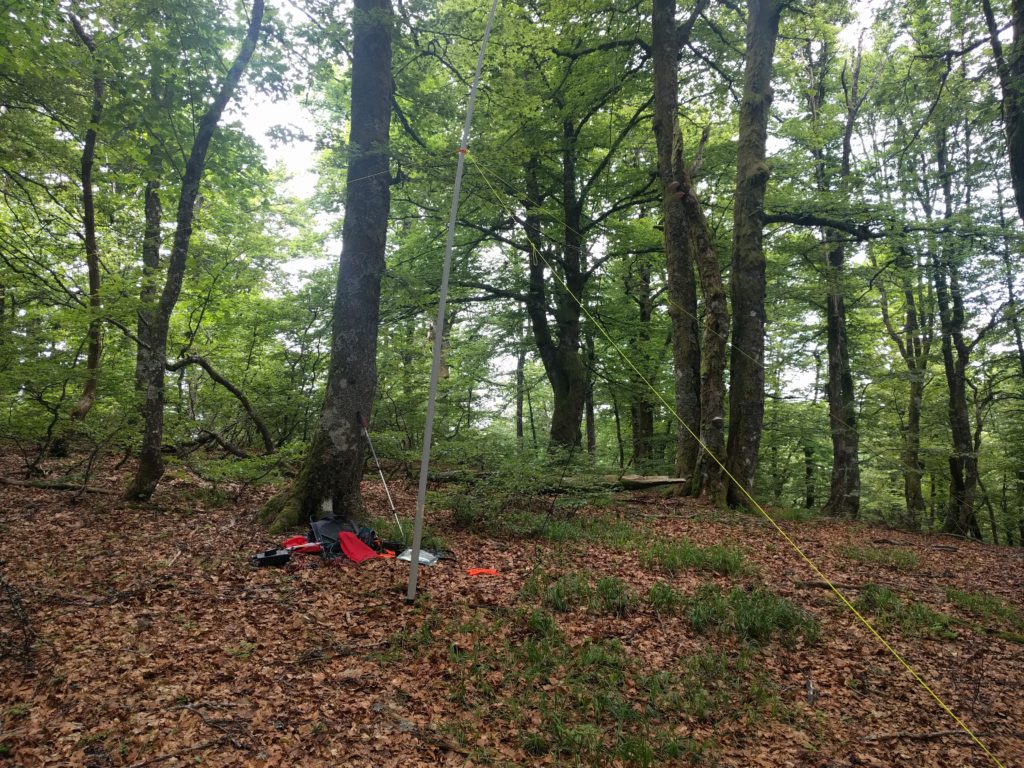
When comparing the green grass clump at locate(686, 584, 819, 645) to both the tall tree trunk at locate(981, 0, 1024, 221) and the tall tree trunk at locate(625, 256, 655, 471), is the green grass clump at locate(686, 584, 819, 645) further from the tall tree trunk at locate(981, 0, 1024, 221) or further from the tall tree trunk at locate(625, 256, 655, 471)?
the tall tree trunk at locate(625, 256, 655, 471)

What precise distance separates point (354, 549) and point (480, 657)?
90.5 inches

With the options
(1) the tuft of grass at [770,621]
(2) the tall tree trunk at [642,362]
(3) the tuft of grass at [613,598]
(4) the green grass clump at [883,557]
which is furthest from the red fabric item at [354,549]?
(2) the tall tree trunk at [642,362]

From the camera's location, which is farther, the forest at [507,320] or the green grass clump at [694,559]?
the green grass clump at [694,559]

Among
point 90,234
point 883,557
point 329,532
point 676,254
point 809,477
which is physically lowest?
point 883,557

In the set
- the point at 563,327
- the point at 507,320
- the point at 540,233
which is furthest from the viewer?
the point at 507,320

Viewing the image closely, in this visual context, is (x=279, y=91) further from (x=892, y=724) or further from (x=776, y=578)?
(x=892, y=724)

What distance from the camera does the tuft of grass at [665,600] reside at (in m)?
4.92

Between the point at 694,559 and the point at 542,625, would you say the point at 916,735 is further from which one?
the point at 694,559

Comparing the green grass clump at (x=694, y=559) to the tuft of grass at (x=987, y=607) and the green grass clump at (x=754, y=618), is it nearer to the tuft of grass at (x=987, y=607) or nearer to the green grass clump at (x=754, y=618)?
the green grass clump at (x=754, y=618)

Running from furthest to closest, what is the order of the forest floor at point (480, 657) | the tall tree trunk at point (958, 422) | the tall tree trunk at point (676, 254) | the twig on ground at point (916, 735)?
the tall tree trunk at point (958, 422) → the tall tree trunk at point (676, 254) → the twig on ground at point (916, 735) → the forest floor at point (480, 657)

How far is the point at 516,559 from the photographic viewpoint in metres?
6.21

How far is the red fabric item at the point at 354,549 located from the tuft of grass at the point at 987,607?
6181mm

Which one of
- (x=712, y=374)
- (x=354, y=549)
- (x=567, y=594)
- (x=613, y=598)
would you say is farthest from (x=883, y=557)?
(x=354, y=549)

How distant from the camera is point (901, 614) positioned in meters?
5.01
